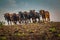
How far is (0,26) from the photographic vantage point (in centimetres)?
249

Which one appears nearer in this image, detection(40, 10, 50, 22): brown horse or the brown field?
the brown field

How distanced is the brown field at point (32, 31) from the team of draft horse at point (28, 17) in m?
0.08

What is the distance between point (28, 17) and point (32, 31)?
24cm

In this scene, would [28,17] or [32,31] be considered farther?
[28,17]

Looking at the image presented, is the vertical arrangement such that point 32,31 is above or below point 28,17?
below

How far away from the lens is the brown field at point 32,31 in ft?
7.97

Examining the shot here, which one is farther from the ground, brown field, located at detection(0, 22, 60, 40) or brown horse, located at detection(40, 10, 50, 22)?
brown horse, located at detection(40, 10, 50, 22)

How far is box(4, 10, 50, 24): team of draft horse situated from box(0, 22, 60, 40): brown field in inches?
3.0

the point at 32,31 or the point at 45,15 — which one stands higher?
the point at 45,15

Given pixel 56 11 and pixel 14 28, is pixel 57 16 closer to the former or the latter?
pixel 56 11

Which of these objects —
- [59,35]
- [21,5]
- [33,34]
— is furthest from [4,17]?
[59,35]

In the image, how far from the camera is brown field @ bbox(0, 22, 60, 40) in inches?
95.6

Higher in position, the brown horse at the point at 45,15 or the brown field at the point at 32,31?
the brown horse at the point at 45,15

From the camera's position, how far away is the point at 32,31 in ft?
8.09
